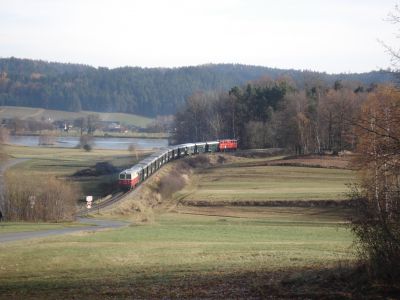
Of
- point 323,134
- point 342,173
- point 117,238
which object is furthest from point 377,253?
point 323,134

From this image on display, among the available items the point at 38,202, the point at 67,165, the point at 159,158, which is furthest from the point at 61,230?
the point at 67,165

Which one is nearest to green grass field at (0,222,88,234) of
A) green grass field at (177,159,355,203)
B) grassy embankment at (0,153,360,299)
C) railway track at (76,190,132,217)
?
grassy embankment at (0,153,360,299)

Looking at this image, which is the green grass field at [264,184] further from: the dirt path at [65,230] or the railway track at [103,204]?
the dirt path at [65,230]

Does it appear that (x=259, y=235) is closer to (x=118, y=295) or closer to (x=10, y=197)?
(x=118, y=295)

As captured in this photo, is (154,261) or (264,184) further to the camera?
(264,184)

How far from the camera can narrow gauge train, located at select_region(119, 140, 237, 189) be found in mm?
58803

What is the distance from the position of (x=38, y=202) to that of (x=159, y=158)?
29.4 metres

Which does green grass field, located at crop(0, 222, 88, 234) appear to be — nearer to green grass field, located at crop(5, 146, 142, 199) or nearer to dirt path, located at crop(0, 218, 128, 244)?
dirt path, located at crop(0, 218, 128, 244)

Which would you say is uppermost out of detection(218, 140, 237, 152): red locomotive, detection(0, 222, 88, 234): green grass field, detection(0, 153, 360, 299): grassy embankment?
detection(218, 140, 237, 152): red locomotive

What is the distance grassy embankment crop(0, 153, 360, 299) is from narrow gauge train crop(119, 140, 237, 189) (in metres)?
14.0

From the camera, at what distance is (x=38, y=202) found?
4650 cm

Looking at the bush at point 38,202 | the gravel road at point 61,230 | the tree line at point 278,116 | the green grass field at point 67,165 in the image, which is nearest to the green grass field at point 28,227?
the gravel road at point 61,230

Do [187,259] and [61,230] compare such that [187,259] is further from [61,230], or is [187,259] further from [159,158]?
[159,158]

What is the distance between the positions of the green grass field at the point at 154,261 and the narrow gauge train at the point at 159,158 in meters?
24.2
